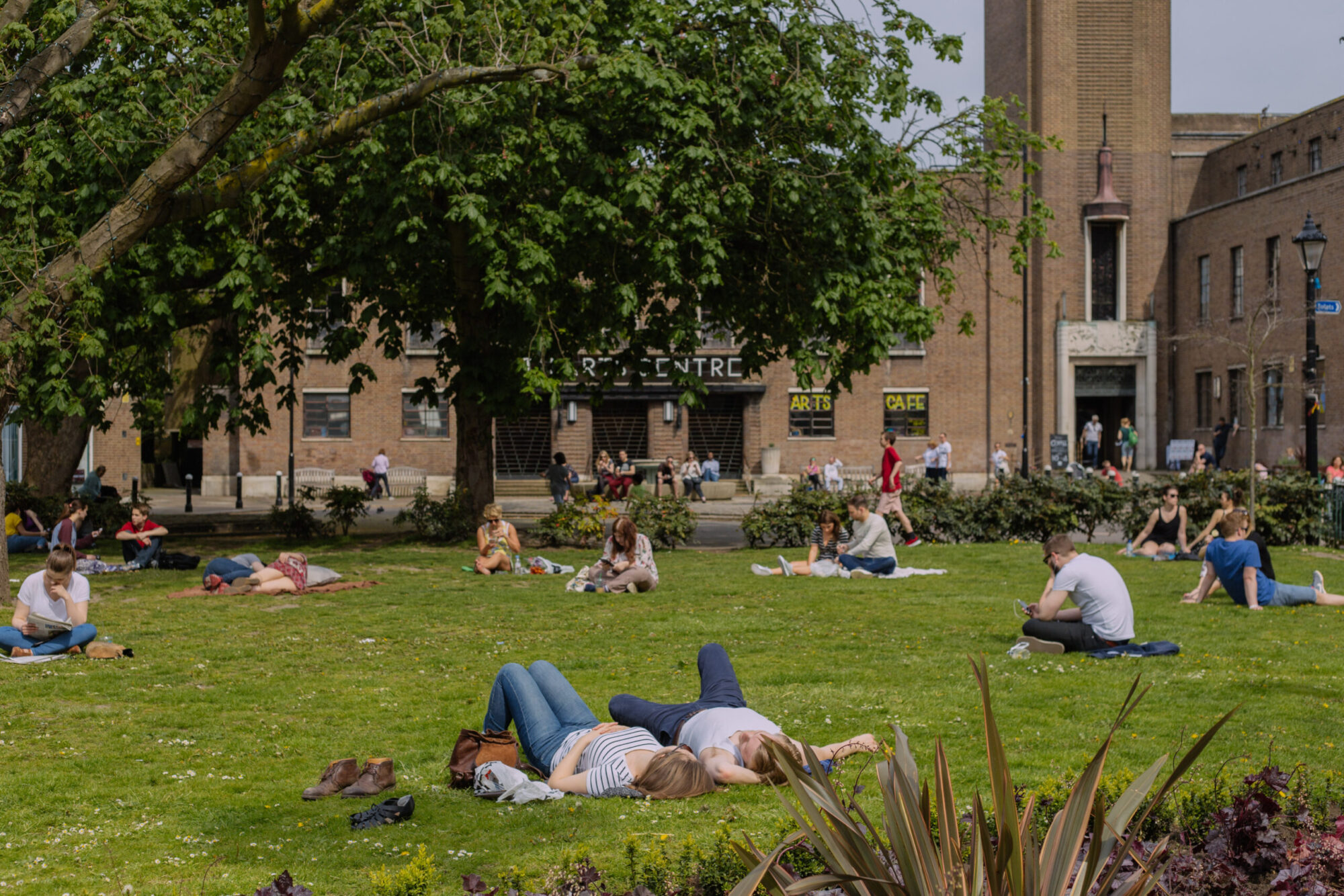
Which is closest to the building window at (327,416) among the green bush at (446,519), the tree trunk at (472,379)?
the tree trunk at (472,379)

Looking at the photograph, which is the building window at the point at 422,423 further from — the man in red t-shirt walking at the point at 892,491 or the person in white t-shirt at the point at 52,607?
the person in white t-shirt at the point at 52,607

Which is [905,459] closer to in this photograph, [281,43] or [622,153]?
[622,153]

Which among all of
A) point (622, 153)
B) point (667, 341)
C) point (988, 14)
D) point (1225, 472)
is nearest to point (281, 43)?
point (622, 153)

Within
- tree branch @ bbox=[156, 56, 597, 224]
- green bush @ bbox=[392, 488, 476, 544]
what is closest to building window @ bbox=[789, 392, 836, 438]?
green bush @ bbox=[392, 488, 476, 544]

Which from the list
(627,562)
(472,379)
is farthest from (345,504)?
(627,562)

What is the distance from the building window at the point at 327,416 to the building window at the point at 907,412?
1975cm

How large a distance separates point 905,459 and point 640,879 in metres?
42.8

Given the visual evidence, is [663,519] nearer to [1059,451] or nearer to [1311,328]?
[1311,328]

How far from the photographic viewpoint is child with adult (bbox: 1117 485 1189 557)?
18609mm

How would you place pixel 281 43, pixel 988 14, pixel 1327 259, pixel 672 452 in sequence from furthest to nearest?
pixel 988 14 → pixel 672 452 → pixel 1327 259 → pixel 281 43

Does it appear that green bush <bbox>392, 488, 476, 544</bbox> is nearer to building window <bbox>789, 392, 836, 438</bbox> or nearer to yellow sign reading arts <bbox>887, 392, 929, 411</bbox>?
building window <bbox>789, 392, 836, 438</bbox>

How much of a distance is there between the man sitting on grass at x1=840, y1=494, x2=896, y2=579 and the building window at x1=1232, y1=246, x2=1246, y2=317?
1294 inches

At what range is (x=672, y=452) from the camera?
45.7 meters

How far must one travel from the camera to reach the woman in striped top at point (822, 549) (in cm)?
1667
